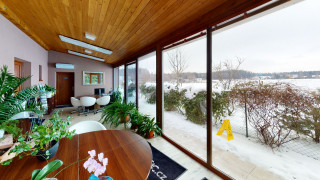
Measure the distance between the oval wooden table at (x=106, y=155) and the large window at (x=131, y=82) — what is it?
3161mm

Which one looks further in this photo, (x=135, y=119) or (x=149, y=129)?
Answer: (x=135, y=119)

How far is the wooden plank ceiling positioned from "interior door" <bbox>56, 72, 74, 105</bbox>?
12.3ft

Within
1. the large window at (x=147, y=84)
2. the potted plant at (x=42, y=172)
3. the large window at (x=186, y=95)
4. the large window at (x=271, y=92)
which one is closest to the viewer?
the potted plant at (x=42, y=172)

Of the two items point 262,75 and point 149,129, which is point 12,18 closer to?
point 149,129

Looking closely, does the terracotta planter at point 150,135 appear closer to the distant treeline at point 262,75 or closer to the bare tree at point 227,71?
the distant treeline at point 262,75

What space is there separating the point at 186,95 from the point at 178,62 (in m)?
0.75

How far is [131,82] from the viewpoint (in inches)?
189

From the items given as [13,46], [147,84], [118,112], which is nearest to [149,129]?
[118,112]

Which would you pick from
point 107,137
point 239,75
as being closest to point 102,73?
point 107,137

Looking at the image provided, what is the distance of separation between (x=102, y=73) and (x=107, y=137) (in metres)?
6.56

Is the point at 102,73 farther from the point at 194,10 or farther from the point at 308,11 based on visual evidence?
A: the point at 308,11

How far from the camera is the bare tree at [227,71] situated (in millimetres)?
1748

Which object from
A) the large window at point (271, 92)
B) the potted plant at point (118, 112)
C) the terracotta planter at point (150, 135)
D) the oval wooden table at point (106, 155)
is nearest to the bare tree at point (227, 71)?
the large window at point (271, 92)

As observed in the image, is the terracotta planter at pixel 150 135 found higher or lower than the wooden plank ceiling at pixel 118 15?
lower
